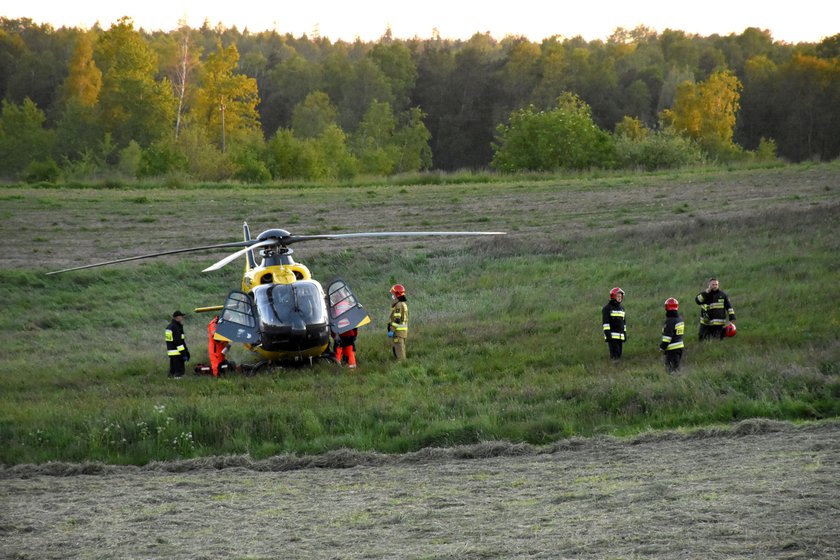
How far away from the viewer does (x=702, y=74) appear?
106 meters

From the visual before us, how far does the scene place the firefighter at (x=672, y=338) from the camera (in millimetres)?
17109

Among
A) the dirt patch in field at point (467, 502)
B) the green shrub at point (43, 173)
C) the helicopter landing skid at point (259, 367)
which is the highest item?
the green shrub at point (43, 173)

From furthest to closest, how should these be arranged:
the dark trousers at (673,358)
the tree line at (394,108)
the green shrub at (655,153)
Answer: the tree line at (394,108) < the green shrub at (655,153) < the dark trousers at (673,358)

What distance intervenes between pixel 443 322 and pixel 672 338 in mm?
7028

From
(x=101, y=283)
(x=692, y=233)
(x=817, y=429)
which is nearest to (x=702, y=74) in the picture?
(x=692, y=233)

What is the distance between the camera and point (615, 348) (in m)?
18.5

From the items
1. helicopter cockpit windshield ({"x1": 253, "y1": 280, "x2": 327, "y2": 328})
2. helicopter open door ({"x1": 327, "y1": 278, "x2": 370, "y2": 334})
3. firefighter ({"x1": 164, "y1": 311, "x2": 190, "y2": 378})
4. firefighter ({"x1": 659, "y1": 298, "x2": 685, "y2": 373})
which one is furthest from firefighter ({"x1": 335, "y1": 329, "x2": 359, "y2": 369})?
firefighter ({"x1": 659, "y1": 298, "x2": 685, "y2": 373})

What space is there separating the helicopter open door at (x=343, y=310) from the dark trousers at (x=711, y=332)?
6.09 metres

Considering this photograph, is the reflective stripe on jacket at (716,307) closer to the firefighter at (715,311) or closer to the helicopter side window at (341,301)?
the firefighter at (715,311)

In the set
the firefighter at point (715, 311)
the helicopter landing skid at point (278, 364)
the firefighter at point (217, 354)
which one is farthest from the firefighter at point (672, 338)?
the firefighter at point (217, 354)

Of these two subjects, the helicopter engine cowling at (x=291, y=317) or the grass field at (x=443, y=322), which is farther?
the helicopter engine cowling at (x=291, y=317)

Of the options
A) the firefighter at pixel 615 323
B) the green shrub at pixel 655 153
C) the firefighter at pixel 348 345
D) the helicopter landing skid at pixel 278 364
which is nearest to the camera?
the firefighter at pixel 615 323

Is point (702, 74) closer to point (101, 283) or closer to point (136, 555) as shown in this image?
point (101, 283)

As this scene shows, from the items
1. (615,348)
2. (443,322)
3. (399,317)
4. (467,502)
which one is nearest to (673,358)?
(615,348)
